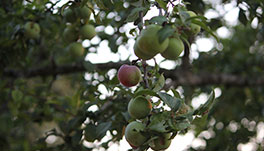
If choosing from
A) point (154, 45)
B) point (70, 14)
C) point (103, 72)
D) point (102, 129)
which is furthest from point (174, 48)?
point (103, 72)

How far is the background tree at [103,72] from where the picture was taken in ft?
3.37

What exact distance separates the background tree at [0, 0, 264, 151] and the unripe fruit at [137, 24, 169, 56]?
0.02 m

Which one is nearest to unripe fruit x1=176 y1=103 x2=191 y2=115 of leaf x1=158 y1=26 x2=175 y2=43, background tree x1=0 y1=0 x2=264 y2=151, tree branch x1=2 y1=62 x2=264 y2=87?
background tree x1=0 y1=0 x2=264 y2=151

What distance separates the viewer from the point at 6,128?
195 cm

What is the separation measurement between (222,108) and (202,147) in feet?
3.88

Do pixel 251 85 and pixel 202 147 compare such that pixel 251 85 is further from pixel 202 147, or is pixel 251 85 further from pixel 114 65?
pixel 114 65

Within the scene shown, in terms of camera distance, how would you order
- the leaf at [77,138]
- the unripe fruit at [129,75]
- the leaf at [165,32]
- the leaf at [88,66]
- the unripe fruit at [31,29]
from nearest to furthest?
the leaf at [165,32]
the unripe fruit at [129,75]
the leaf at [77,138]
the unripe fruit at [31,29]
the leaf at [88,66]

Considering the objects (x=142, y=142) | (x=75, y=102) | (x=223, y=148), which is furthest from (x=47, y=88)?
(x=142, y=142)

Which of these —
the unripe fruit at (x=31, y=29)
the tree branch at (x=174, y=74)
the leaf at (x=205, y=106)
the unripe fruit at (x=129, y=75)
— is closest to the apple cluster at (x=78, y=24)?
the unripe fruit at (x=31, y=29)

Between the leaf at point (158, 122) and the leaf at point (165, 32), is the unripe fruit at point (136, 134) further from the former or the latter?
the leaf at point (165, 32)

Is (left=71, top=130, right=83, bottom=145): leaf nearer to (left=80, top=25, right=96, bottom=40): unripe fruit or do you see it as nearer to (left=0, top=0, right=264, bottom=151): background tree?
(left=0, top=0, right=264, bottom=151): background tree

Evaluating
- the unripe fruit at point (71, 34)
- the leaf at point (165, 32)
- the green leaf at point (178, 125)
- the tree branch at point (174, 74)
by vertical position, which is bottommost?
the tree branch at point (174, 74)

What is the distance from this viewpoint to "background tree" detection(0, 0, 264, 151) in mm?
1026

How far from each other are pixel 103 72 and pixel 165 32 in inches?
47.3
